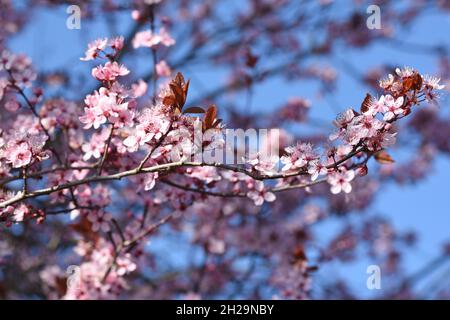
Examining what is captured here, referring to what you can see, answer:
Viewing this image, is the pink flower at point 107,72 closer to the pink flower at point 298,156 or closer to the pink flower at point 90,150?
the pink flower at point 90,150

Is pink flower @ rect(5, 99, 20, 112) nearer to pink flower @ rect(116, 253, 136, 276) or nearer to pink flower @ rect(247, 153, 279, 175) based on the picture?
pink flower @ rect(116, 253, 136, 276)

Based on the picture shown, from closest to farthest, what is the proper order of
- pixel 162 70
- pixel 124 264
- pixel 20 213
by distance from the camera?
pixel 20 213 < pixel 124 264 < pixel 162 70

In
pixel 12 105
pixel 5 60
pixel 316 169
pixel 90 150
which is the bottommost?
pixel 316 169

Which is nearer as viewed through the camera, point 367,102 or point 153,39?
point 367,102

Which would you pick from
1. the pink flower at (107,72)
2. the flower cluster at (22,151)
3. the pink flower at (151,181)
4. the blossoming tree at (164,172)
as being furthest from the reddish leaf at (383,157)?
the flower cluster at (22,151)

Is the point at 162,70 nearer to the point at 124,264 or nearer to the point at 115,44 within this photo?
the point at 115,44

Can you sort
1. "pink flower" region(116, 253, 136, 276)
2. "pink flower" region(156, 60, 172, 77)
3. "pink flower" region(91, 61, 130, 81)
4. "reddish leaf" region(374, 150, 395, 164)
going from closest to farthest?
"pink flower" region(91, 61, 130, 81), "reddish leaf" region(374, 150, 395, 164), "pink flower" region(116, 253, 136, 276), "pink flower" region(156, 60, 172, 77)

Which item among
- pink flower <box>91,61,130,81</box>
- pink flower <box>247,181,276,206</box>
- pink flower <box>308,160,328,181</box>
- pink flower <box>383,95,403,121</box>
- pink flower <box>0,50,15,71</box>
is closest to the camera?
pink flower <box>383,95,403,121</box>

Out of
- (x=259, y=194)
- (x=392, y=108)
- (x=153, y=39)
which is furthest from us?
(x=153, y=39)

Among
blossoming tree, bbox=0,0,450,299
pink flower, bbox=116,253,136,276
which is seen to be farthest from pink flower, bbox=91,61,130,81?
pink flower, bbox=116,253,136,276

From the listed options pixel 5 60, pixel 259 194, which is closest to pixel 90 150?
pixel 5 60

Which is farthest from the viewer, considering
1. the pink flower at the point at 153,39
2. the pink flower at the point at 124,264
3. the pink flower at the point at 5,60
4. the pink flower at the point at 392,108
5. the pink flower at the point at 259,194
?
the pink flower at the point at 153,39

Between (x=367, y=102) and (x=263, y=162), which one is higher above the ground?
(x=367, y=102)
